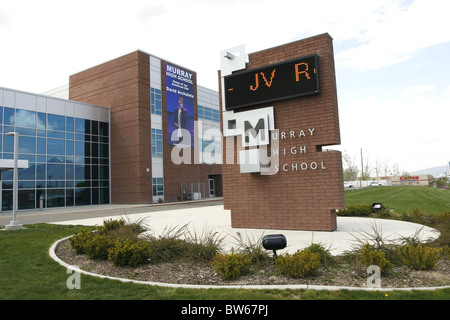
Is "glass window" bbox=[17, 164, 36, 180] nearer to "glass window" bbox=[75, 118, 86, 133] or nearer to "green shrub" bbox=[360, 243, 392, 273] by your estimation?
"glass window" bbox=[75, 118, 86, 133]

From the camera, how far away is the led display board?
11.3 m

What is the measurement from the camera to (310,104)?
11.4m

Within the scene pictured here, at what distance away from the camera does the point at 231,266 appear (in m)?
5.94

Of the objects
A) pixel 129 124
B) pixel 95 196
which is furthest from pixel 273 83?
pixel 95 196

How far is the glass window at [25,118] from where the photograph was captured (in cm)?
2919

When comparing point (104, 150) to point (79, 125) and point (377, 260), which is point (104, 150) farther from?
point (377, 260)

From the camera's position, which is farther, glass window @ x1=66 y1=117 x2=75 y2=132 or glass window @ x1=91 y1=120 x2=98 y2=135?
glass window @ x1=91 y1=120 x2=98 y2=135

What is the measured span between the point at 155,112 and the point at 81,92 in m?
10.7

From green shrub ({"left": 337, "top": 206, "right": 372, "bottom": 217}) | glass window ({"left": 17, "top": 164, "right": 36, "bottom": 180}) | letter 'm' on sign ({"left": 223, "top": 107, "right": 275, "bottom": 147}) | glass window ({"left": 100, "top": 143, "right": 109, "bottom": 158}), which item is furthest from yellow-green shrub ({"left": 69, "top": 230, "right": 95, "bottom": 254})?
glass window ({"left": 100, "top": 143, "right": 109, "bottom": 158})

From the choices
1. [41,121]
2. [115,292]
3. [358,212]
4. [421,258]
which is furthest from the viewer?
[41,121]

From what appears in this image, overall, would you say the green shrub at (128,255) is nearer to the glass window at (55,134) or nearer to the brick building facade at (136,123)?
the brick building facade at (136,123)

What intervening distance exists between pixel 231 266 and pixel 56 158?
30.8m

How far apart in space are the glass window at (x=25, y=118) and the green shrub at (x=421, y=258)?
32.2m

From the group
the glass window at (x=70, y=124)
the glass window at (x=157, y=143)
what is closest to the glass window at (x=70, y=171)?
the glass window at (x=70, y=124)
